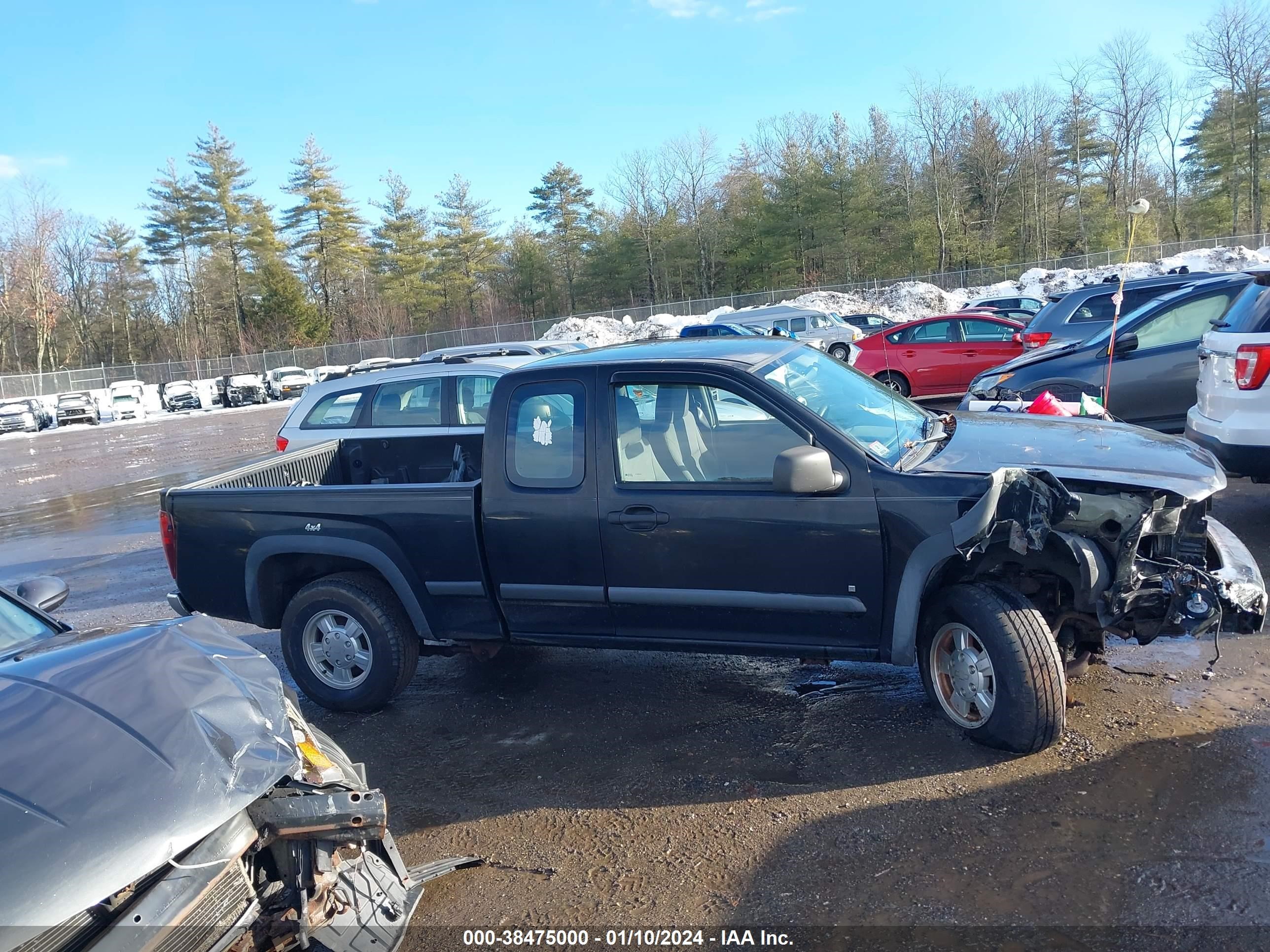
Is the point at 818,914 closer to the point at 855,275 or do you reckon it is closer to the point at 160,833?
the point at 160,833

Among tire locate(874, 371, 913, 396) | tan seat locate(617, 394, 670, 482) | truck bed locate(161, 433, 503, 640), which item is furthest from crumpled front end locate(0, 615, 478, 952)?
tire locate(874, 371, 913, 396)

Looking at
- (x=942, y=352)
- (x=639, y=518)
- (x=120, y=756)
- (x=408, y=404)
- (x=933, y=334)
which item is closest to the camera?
(x=120, y=756)

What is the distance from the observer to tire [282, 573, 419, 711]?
501cm

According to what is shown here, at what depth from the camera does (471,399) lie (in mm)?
9148

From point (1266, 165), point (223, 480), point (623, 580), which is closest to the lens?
point (623, 580)

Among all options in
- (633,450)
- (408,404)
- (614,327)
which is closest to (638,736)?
(633,450)

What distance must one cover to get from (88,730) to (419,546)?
2442mm

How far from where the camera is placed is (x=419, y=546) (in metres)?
4.85

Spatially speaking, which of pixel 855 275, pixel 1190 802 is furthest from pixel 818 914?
pixel 855 275

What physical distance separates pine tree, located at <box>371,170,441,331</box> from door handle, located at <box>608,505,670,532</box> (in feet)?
205

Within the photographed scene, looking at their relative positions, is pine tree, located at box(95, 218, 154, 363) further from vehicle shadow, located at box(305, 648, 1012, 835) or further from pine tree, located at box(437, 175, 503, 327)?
vehicle shadow, located at box(305, 648, 1012, 835)

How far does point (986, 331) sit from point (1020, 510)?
14203 mm

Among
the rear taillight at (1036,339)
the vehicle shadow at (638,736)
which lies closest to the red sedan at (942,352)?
the rear taillight at (1036,339)

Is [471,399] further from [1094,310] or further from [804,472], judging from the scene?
[1094,310]
